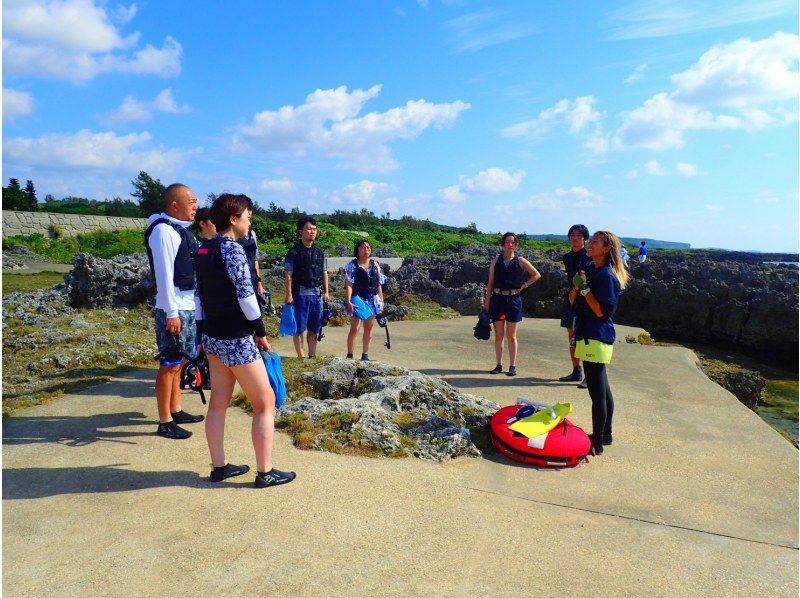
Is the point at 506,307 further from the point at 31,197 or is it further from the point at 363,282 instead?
the point at 31,197

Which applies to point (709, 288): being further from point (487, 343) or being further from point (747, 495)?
point (747, 495)

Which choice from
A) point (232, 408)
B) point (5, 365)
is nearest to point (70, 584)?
point (232, 408)

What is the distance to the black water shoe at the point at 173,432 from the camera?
4.59m

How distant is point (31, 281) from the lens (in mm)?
18922

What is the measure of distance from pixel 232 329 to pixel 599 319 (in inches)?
122

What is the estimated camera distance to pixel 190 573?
279cm

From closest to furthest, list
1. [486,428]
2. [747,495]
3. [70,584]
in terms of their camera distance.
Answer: [70,584]
[747,495]
[486,428]

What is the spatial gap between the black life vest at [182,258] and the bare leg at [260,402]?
1.31 meters

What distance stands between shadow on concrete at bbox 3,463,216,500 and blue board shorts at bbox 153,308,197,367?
921mm

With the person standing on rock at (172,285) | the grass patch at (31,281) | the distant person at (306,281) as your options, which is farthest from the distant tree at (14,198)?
the person standing on rock at (172,285)

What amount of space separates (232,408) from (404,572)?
318 cm

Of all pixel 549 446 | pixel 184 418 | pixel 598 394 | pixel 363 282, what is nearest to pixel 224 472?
pixel 184 418

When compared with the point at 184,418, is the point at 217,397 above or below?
above

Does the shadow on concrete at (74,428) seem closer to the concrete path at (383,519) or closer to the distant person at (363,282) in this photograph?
the concrete path at (383,519)
